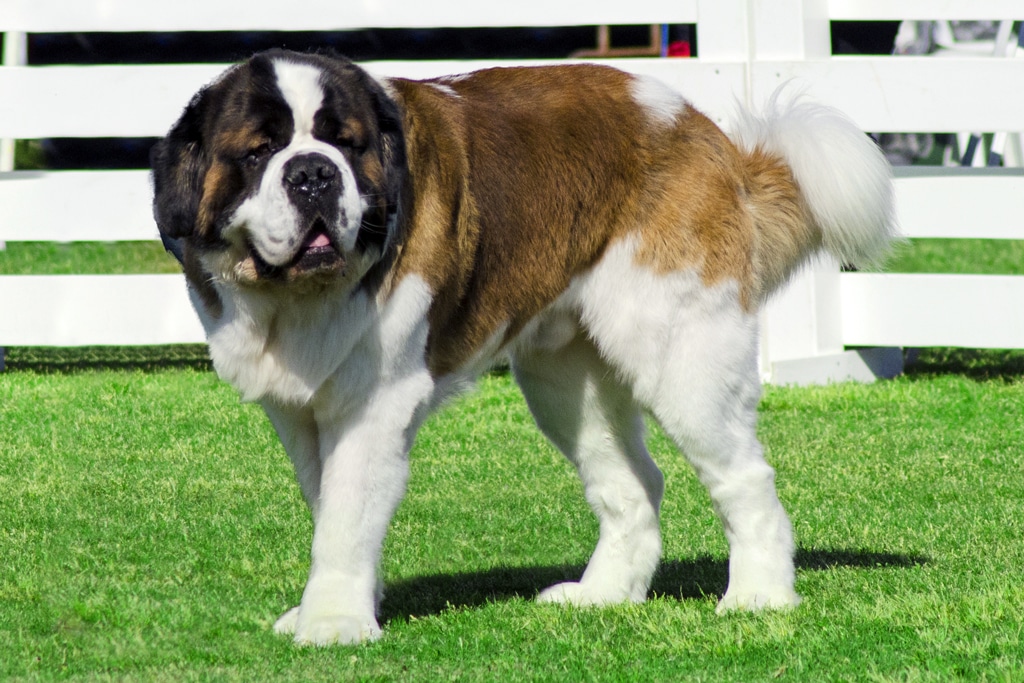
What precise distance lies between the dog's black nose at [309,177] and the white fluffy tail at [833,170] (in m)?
1.66

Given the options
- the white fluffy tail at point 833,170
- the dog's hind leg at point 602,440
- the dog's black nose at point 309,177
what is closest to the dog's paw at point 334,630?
the dog's hind leg at point 602,440

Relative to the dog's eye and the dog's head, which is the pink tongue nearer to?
the dog's head

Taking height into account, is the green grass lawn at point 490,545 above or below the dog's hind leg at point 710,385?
below

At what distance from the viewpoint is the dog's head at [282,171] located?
3.49m

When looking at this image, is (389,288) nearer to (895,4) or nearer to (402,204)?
(402,204)

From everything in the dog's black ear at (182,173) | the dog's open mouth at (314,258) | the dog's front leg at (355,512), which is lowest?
the dog's front leg at (355,512)

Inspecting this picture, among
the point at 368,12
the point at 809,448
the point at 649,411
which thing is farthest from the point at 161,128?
the point at 649,411

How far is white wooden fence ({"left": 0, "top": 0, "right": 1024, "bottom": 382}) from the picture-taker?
7.88m

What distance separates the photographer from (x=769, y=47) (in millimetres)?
7969

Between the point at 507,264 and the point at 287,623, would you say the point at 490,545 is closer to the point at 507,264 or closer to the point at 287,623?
the point at 287,623

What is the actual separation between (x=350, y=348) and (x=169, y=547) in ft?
5.64

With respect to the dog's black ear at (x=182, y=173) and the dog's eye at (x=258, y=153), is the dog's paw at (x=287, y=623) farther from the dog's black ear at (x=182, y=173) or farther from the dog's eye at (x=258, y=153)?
the dog's eye at (x=258, y=153)

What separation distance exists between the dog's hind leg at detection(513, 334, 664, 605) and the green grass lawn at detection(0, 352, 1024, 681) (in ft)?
0.81

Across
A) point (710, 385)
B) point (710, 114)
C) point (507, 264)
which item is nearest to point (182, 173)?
point (507, 264)
